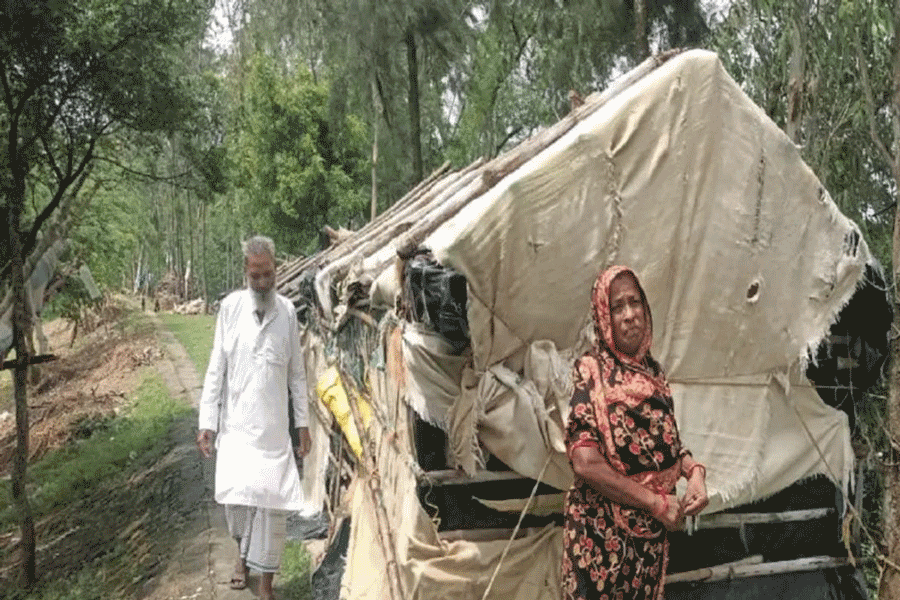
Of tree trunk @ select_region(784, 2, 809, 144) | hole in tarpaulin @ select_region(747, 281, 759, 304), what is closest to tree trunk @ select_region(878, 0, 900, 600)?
hole in tarpaulin @ select_region(747, 281, 759, 304)

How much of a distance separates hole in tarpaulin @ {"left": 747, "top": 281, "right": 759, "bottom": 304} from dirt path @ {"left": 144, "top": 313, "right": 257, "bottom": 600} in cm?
333

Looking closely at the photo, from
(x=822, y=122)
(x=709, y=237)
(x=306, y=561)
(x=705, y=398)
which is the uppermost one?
(x=822, y=122)

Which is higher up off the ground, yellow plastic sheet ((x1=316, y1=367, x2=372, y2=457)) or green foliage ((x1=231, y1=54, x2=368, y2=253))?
green foliage ((x1=231, y1=54, x2=368, y2=253))

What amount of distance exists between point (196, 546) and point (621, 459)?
15.4 feet

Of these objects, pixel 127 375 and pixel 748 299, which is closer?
pixel 748 299

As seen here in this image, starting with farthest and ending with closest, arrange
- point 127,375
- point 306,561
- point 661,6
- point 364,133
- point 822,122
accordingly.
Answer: point 364,133
point 127,375
point 661,6
point 822,122
point 306,561

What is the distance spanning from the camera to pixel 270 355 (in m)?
4.81

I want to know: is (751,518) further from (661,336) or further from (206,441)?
(206,441)

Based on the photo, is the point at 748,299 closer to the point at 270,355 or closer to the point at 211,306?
the point at 270,355

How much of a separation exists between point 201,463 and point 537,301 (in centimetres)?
713

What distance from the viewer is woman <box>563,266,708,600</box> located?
2777mm

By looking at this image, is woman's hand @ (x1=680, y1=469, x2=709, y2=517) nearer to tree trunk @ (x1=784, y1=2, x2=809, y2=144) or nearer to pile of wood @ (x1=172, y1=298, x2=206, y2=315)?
tree trunk @ (x1=784, y1=2, x2=809, y2=144)

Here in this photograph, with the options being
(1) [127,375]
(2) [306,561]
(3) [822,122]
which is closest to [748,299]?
(2) [306,561]

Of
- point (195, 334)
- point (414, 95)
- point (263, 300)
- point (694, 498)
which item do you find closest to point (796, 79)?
point (263, 300)
